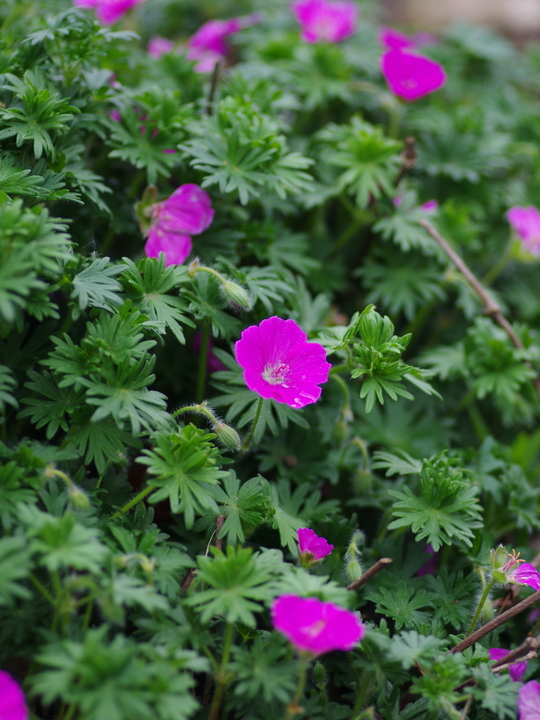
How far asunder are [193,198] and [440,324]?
983 mm

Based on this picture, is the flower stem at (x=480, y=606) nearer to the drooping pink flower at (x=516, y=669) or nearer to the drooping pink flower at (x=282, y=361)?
the drooping pink flower at (x=516, y=669)

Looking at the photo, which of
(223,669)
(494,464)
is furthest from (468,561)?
→ (223,669)

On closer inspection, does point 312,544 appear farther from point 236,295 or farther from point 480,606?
point 236,295

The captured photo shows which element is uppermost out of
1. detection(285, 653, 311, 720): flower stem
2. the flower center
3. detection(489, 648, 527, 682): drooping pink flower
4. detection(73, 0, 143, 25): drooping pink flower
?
detection(73, 0, 143, 25): drooping pink flower

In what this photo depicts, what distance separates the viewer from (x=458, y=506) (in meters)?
1.41

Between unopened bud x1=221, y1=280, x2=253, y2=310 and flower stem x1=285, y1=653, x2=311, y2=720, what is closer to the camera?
flower stem x1=285, y1=653, x2=311, y2=720

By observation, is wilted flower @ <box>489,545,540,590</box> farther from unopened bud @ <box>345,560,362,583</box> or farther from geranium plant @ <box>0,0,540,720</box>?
unopened bud @ <box>345,560,362,583</box>

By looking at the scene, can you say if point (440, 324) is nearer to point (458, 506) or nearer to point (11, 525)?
point (458, 506)

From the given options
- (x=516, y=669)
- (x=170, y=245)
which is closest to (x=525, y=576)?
(x=516, y=669)

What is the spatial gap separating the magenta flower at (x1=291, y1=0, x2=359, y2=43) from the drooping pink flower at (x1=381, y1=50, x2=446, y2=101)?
16.9 inches

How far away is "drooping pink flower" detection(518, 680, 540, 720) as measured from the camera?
1162 millimetres

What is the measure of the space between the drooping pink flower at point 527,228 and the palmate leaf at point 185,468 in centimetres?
142

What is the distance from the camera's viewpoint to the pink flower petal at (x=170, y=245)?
162cm

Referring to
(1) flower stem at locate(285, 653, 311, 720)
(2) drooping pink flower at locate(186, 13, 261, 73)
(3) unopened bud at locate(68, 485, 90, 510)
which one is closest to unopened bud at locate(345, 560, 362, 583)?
(1) flower stem at locate(285, 653, 311, 720)
